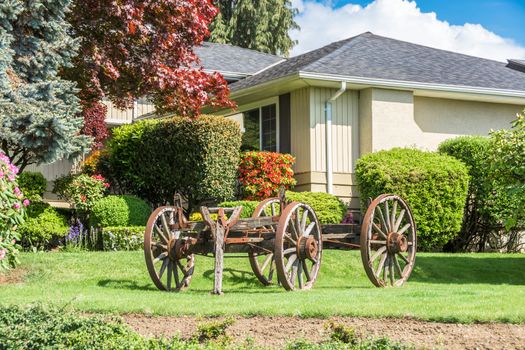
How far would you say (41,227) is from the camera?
1609 cm

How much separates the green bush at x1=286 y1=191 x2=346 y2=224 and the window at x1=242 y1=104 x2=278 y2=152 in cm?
273

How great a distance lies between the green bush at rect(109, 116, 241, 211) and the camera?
17844 millimetres

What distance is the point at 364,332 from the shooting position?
7637 millimetres

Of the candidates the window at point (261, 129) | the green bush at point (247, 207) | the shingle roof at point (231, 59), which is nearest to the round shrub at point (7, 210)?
the green bush at point (247, 207)

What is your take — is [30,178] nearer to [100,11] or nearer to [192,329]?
[100,11]

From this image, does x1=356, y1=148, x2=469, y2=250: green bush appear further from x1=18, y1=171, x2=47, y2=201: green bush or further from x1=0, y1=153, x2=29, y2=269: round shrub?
x1=0, y1=153, x2=29, y2=269: round shrub

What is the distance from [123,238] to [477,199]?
7.59 metres

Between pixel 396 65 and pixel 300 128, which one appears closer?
pixel 300 128

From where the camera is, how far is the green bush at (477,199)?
17.7m

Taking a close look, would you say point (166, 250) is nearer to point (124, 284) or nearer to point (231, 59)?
point (124, 284)

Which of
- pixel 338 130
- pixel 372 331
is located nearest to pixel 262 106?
pixel 338 130

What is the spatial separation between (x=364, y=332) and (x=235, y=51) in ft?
72.3

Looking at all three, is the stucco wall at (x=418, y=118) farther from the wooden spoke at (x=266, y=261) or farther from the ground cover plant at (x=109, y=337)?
the ground cover plant at (x=109, y=337)

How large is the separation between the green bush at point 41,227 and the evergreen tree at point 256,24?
24.4m
